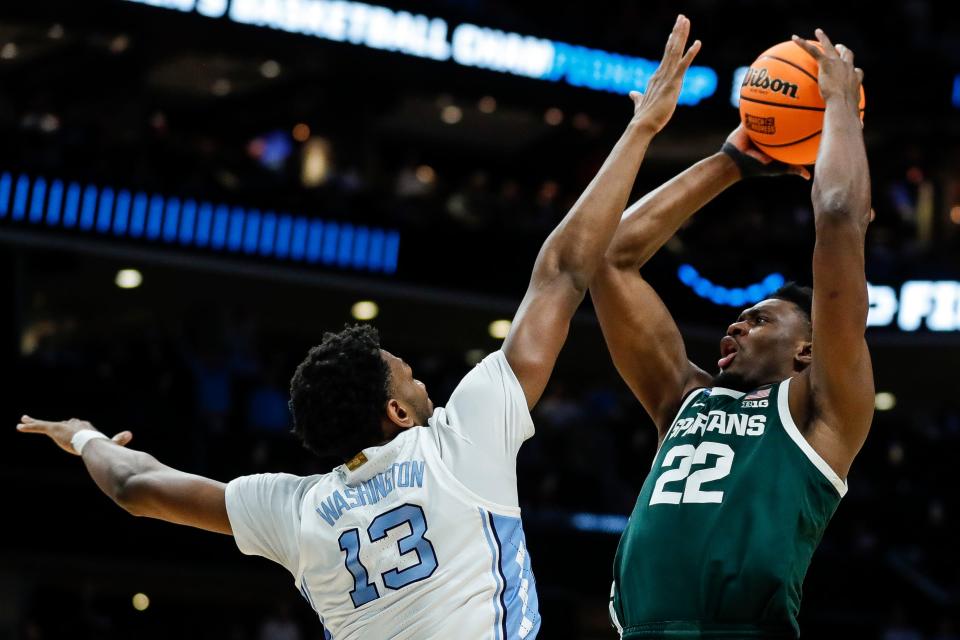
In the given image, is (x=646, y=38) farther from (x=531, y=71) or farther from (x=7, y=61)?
(x=7, y=61)

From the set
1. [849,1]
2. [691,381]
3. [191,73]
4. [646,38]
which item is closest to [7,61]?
[191,73]

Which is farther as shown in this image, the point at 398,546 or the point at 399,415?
the point at 399,415

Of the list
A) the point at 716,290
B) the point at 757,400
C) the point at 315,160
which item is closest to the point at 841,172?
the point at 757,400

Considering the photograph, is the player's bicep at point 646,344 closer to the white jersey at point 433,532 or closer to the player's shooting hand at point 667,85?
the player's shooting hand at point 667,85

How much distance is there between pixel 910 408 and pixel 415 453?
905 inches

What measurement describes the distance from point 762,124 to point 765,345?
0.88 meters

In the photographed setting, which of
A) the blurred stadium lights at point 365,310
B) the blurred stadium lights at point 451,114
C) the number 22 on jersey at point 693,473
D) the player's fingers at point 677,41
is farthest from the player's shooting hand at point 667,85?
the blurred stadium lights at point 451,114

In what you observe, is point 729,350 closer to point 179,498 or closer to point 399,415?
point 399,415

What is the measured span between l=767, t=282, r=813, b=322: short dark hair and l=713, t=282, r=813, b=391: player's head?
0.01 meters

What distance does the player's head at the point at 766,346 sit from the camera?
4.70 meters

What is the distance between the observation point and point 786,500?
4.24 metres

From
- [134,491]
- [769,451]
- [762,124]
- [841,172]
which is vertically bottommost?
[134,491]

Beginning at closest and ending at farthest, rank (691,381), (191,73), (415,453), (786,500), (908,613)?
(415,453) < (786,500) < (691,381) < (908,613) < (191,73)

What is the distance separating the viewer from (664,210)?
5.10 m
